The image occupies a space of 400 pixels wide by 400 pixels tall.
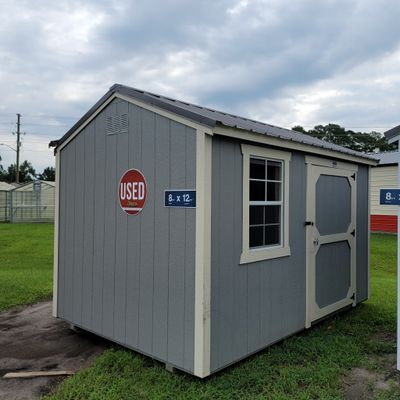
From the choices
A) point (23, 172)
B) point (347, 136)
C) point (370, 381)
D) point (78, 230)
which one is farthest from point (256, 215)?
point (23, 172)

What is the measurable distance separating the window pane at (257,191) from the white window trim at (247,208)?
0.15m

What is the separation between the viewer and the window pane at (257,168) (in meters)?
3.70

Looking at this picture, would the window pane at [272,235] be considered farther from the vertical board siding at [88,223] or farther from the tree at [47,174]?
the tree at [47,174]

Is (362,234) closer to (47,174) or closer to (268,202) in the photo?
(268,202)

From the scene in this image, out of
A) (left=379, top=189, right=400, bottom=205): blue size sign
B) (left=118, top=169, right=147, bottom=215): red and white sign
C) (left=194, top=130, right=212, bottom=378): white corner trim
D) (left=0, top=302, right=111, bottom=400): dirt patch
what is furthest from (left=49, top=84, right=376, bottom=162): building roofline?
(left=0, top=302, right=111, bottom=400): dirt patch

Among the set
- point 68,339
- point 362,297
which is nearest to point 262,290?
point 68,339

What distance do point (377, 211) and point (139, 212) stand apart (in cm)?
1502

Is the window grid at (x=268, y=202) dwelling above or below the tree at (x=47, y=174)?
below

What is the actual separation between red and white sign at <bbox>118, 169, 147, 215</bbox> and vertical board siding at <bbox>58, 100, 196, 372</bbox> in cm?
7

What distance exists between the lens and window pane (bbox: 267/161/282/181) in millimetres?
3945

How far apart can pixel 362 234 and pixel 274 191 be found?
254cm

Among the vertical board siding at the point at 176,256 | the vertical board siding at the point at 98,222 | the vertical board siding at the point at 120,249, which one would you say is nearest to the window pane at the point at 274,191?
the vertical board siding at the point at 176,256

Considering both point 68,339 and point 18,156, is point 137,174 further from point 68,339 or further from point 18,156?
point 18,156

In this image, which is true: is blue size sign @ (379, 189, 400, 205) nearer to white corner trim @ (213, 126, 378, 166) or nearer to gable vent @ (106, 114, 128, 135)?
white corner trim @ (213, 126, 378, 166)
